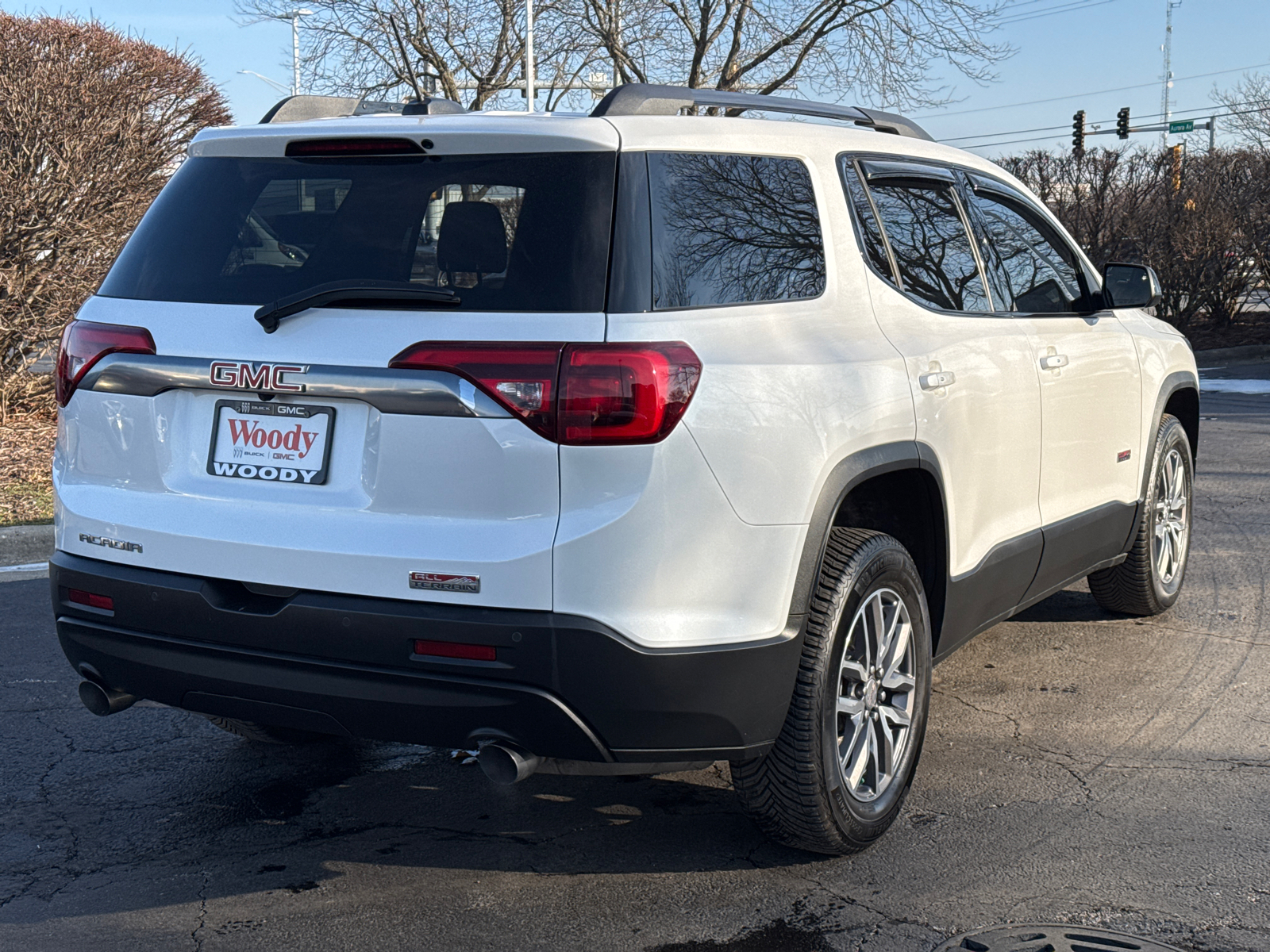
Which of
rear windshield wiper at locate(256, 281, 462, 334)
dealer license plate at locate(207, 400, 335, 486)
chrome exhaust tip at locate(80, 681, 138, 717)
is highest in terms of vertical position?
rear windshield wiper at locate(256, 281, 462, 334)

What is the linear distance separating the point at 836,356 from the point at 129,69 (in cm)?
1026

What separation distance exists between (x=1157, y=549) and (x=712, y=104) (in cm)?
341

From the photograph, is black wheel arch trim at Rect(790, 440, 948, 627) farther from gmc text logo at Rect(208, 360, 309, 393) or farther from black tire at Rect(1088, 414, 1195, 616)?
black tire at Rect(1088, 414, 1195, 616)

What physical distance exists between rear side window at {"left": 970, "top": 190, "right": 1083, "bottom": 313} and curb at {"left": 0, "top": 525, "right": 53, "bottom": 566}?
17.5 ft

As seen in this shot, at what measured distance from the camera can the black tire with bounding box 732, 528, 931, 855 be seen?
328 cm

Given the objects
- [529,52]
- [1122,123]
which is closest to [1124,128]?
[1122,123]

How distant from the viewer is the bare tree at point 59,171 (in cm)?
1078

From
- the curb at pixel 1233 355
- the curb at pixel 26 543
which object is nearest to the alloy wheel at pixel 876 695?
the curb at pixel 26 543

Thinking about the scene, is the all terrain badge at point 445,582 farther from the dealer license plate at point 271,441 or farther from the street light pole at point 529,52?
the street light pole at point 529,52

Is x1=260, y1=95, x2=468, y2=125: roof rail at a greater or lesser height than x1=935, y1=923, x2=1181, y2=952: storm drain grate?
greater

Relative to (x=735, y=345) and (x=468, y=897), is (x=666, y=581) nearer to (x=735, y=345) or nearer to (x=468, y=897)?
(x=735, y=345)

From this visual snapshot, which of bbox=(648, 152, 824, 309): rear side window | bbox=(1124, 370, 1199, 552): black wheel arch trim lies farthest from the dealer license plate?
bbox=(1124, 370, 1199, 552): black wheel arch trim

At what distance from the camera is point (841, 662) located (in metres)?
3.40

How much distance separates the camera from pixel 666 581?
2912mm
